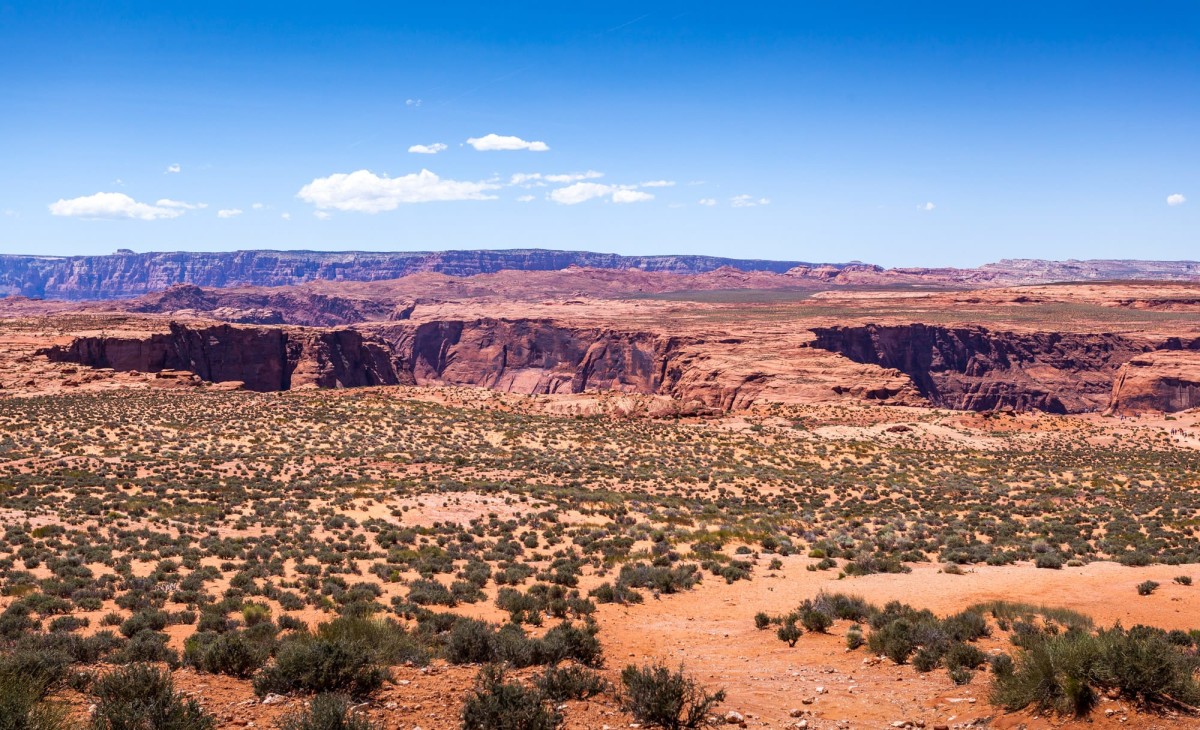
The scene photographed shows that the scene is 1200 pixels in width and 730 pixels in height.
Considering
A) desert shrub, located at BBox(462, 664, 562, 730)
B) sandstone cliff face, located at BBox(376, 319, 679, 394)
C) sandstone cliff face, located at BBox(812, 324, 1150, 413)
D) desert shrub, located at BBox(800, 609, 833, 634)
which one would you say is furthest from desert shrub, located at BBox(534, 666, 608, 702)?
sandstone cliff face, located at BBox(812, 324, 1150, 413)

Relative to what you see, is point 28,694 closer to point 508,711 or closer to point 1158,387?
point 508,711

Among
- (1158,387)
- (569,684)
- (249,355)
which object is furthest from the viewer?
(249,355)

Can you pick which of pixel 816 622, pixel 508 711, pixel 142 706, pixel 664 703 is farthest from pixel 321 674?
pixel 816 622

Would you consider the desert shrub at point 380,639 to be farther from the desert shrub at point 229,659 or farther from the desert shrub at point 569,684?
the desert shrub at point 569,684

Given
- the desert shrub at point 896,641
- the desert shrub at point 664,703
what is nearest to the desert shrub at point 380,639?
the desert shrub at point 664,703

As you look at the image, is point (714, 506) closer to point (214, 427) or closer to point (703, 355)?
point (214, 427)

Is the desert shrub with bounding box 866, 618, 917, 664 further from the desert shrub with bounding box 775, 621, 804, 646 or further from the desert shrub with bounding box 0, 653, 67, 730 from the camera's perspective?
the desert shrub with bounding box 0, 653, 67, 730

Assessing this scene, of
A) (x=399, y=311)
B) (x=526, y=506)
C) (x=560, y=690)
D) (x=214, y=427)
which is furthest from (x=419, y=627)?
(x=399, y=311)
